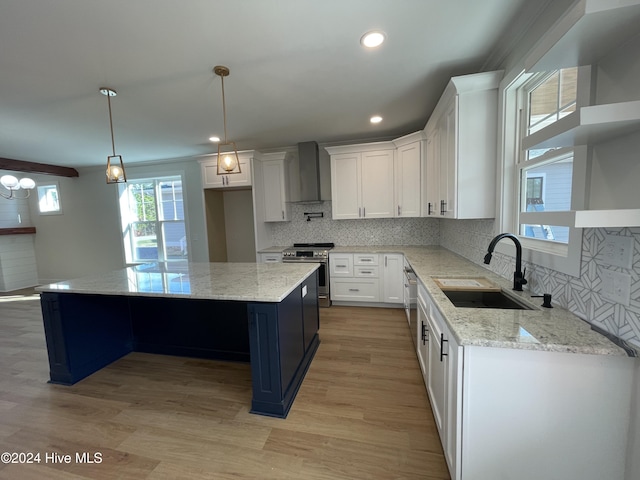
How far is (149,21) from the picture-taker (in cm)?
157

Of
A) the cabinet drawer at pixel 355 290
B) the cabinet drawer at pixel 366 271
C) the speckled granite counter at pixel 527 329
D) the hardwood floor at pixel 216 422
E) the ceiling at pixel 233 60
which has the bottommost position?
the hardwood floor at pixel 216 422

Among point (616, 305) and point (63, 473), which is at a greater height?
point (616, 305)

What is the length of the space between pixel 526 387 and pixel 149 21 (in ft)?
9.20

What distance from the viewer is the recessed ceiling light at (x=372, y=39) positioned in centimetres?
173

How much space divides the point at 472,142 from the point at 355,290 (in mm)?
2497

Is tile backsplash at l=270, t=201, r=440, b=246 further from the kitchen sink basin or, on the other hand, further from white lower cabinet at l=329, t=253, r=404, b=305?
the kitchen sink basin

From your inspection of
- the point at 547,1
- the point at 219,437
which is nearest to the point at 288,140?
the point at 547,1

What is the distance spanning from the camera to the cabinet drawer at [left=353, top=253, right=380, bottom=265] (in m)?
3.76

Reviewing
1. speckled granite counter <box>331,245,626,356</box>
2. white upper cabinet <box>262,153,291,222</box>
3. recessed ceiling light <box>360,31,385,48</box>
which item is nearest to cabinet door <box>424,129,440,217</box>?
recessed ceiling light <box>360,31,385,48</box>

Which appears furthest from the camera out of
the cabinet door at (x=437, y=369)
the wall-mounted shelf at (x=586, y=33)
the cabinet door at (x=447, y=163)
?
the cabinet door at (x=447, y=163)

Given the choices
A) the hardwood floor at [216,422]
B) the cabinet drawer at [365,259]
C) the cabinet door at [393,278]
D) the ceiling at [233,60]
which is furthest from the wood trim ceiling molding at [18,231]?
the cabinet door at [393,278]

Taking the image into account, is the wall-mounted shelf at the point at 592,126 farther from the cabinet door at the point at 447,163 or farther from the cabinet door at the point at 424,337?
the cabinet door at the point at 424,337

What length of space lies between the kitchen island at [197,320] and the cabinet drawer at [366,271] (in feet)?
3.92

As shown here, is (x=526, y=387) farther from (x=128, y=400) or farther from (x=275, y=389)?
(x=128, y=400)
